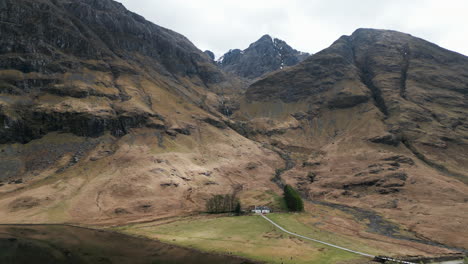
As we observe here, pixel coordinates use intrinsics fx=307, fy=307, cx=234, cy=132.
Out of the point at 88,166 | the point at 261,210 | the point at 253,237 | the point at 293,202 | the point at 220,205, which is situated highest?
the point at 88,166

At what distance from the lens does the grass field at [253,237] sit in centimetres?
7169

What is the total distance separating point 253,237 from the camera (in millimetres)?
89125

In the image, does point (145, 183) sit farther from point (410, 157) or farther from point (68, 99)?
point (410, 157)

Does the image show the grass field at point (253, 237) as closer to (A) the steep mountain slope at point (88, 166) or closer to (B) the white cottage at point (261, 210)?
(B) the white cottage at point (261, 210)

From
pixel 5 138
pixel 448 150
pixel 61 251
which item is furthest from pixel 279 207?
pixel 5 138

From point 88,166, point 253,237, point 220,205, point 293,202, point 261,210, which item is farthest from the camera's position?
point 88,166

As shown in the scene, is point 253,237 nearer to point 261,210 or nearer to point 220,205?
point 261,210

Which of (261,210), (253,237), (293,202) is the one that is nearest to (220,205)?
(261,210)

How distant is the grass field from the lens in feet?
235

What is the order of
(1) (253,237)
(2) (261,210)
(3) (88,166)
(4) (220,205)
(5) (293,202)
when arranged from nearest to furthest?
(1) (253,237), (2) (261,210), (5) (293,202), (4) (220,205), (3) (88,166)

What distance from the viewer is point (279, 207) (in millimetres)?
130000

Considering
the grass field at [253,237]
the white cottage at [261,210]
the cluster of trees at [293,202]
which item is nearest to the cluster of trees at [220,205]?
the white cottage at [261,210]

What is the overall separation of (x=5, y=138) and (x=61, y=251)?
120 metres

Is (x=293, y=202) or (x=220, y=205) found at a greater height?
(x=293, y=202)
